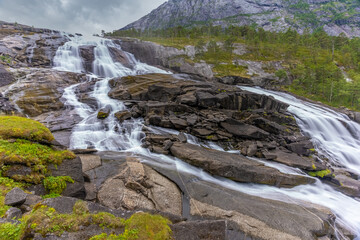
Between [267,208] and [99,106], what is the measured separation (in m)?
21.5

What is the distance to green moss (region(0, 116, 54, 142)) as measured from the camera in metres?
7.00

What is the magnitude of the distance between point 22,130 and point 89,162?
4399 mm

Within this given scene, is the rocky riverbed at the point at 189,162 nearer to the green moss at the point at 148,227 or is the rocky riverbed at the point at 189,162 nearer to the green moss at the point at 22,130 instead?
→ the green moss at the point at 148,227

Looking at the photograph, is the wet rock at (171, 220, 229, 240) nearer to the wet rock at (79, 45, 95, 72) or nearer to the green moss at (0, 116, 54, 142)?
the green moss at (0, 116, 54, 142)

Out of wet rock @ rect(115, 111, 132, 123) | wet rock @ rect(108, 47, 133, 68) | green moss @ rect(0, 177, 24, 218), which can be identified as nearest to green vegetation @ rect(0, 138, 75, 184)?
green moss @ rect(0, 177, 24, 218)

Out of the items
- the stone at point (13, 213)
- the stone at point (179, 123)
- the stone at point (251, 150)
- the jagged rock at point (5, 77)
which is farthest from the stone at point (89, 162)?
the jagged rock at point (5, 77)

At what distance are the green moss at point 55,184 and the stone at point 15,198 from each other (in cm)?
154

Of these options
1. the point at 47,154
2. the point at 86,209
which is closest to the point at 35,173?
the point at 47,154

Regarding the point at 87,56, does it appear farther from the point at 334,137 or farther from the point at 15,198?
the point at 334,137

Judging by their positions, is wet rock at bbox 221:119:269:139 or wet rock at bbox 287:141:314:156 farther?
wet rock at bbox 221:119:269:139

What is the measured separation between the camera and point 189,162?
12391 millimetres

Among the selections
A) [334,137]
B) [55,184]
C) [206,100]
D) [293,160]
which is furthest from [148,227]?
[334,137]

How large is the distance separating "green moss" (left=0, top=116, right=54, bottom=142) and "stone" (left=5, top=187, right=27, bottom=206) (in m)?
3.44

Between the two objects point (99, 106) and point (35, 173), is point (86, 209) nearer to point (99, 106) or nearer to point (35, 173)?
point (35, 173)
